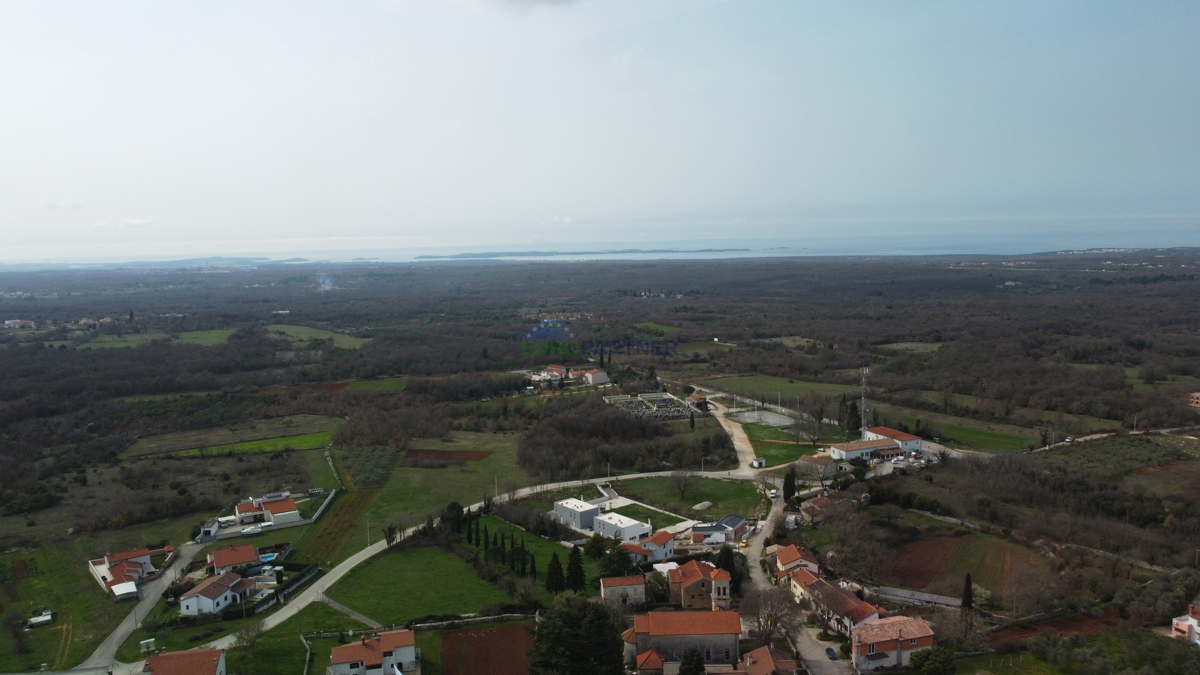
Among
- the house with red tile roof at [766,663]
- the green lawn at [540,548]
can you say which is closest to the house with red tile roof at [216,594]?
the green lawn at [540,548]

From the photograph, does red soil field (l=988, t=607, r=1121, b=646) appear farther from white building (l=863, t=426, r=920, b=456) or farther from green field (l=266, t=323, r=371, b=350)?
green field (l=266, t=323, r=371, b=350)

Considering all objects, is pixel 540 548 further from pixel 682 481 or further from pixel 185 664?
pixel 185 664

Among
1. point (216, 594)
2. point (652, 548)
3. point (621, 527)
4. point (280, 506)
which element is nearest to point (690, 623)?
point (652, 548)

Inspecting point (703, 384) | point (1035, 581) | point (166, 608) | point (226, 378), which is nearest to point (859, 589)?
point (1035, 581)

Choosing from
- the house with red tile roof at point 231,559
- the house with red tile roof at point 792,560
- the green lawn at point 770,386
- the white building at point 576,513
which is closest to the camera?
the house with red tile roof at point 792,560

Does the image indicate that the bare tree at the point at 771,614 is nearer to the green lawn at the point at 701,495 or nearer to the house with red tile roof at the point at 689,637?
the house with red tile roof at the point at 689,637

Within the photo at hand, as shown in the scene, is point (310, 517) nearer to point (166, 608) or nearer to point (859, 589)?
point (166, 608)

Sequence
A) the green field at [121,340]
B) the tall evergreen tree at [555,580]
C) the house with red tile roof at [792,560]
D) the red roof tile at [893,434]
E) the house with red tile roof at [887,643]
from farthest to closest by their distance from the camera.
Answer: the green field at [121,340] < the red roof tile at [893,434] < the house with red tile roof at [792,560] < the tall evergreen tree at [555,580] < the house with red tile roof at [887,643]
